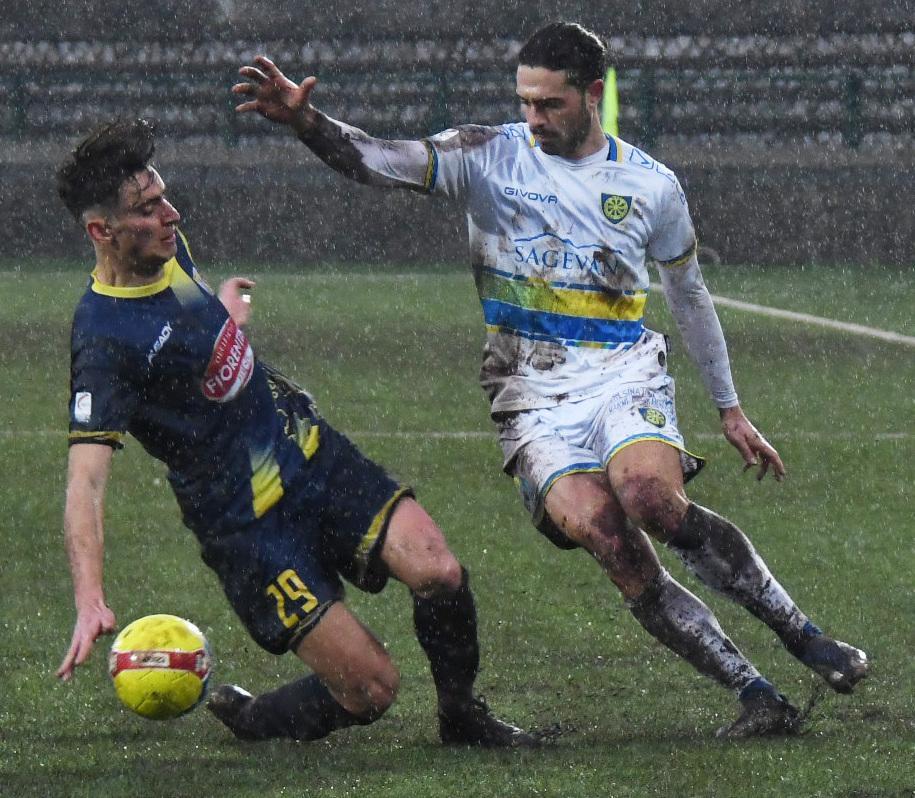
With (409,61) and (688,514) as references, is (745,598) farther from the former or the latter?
(409,61)

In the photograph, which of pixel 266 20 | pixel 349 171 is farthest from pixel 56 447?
pixel 266 20

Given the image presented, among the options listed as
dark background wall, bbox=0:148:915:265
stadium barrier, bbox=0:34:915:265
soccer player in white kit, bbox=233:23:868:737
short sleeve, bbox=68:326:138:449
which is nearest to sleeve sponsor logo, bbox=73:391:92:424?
short sleeve, bbox=68:326:138:449

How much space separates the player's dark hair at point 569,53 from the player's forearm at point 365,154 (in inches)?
18.4

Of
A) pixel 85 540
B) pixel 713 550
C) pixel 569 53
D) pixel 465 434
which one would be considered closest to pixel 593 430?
pixel 713 550

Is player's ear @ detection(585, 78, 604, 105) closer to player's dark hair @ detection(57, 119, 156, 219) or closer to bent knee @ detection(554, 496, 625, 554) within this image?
bent knee @ detection(554, 496, 625, 554)

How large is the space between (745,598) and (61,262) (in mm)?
16296

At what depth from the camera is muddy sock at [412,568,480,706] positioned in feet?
18.4

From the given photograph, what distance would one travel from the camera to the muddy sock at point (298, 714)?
5.68 m

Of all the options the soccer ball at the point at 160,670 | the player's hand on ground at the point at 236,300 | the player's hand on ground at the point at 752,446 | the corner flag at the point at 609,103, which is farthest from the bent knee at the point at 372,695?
the corner flag at the point at 609,103

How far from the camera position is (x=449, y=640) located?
5621 mm

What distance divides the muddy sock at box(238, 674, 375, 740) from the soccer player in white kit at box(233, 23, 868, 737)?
86 cm

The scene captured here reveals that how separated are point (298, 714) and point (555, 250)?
64.6 inches

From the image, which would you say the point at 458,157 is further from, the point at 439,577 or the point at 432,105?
the point at 432,105

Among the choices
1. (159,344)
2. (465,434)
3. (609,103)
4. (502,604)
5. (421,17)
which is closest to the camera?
(159,344)
